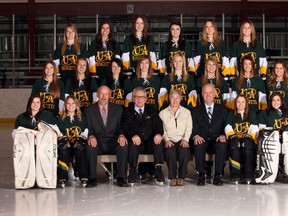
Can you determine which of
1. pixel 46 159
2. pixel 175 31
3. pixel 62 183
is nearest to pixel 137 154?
pixel 62 183

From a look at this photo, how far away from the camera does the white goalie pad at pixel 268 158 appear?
20.6 feet

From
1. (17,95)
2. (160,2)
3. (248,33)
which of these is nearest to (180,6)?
(160,2)

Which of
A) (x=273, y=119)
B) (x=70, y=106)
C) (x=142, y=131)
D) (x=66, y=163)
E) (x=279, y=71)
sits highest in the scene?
(x=279, y=71)

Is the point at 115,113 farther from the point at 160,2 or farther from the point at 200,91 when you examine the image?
the point at 160,2

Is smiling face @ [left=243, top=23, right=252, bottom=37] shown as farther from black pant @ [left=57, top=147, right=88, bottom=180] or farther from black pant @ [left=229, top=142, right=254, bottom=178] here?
black pant @ [left=57, top=147, right=88, bottom=180]

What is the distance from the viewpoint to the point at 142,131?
6539 millimetres

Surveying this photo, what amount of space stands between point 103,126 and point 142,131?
14.8 inches

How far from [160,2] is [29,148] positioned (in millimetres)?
9394

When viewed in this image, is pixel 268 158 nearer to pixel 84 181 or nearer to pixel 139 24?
pixel 84 181

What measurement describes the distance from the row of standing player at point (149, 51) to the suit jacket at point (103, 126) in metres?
0.75

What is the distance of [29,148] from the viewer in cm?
615

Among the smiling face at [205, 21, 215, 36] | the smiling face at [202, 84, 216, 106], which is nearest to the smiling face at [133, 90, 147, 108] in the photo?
the smiling face at [202, 84, 216, 106]

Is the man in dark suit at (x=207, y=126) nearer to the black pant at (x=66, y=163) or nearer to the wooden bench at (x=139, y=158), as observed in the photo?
the wooden bench at (x=139, y=158)

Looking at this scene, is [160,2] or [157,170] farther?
[160,2]
